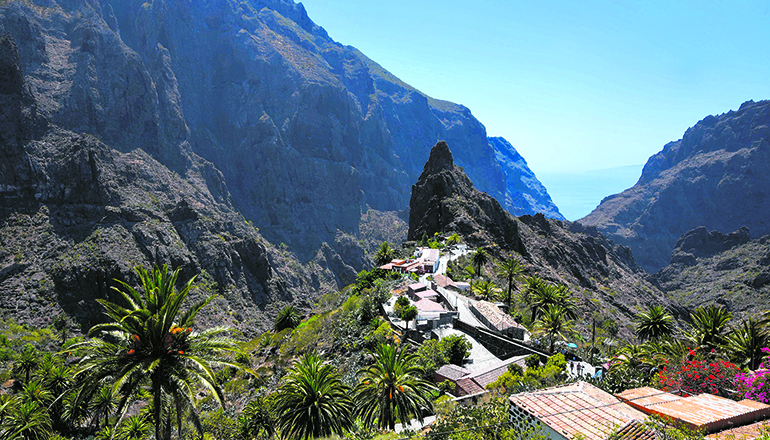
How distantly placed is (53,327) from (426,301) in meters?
88.1

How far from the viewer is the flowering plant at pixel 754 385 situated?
2067cm

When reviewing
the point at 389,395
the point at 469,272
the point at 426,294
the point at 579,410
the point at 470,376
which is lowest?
the point at 470,376

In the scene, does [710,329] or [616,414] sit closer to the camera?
[616,414]

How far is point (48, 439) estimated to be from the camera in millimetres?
37156

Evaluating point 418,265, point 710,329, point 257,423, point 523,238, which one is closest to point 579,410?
point 257,423

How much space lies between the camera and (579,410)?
15945mm

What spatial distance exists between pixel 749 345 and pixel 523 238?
99.5 meters

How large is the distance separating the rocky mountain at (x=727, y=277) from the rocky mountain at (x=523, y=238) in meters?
17.0

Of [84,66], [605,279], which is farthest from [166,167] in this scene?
[605,279]

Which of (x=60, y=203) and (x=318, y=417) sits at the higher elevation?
(x=60, y=203)

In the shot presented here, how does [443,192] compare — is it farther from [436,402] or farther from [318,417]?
[318,417]

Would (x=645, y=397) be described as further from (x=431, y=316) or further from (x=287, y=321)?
(x=287, y=321)

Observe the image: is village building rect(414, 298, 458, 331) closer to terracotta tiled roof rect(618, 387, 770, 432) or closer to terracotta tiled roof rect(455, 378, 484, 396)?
terracotta tiled roof rect(455, 378, 484, 396)

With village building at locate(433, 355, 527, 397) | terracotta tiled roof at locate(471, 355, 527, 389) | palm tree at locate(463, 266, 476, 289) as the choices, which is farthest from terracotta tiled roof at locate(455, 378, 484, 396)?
palm tree at locate(463, 266, 476, 289)
